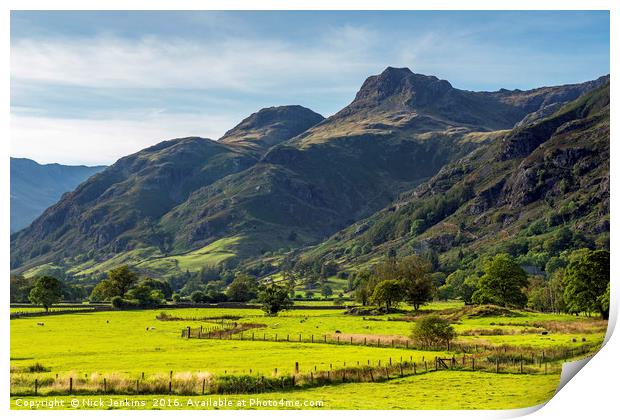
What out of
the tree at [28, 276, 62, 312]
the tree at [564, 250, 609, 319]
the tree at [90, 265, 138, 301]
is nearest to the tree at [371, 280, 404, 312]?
the tree at [564, 250, 609, 319]

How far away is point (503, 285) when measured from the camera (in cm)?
12700

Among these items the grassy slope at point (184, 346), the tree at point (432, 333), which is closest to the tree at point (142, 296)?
the grassy slope at point (184, 346)

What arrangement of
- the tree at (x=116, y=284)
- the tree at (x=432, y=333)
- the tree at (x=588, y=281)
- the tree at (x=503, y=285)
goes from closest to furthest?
1. the tree at (x=432, y=333)
2. the tree at (x=588, y=281)
3. the tree at (x=503, y=285)
4. the tree at (x=116, y=284)

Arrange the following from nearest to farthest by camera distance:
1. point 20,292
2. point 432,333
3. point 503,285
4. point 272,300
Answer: point 432,333 < point 503,285 < point 272,300 < point 20,292

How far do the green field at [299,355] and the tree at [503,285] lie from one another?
15.7 meters

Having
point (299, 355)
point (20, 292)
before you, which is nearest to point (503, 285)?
point (299, 355)

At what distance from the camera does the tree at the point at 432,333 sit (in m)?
72.4

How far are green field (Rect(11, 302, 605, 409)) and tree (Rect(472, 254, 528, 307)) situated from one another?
15.7 meters

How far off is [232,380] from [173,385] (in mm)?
4257

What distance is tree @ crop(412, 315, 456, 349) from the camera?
237 ft

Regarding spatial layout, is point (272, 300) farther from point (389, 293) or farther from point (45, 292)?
point (45, 292)

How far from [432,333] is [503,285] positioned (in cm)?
5922

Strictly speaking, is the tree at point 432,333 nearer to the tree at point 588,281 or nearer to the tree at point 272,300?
the tree at point 588,281

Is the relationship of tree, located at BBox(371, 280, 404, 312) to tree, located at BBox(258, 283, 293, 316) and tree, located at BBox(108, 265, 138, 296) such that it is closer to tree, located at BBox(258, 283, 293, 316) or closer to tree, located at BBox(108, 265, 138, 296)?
tree, located at BBox(258, 283, 293, 316)
